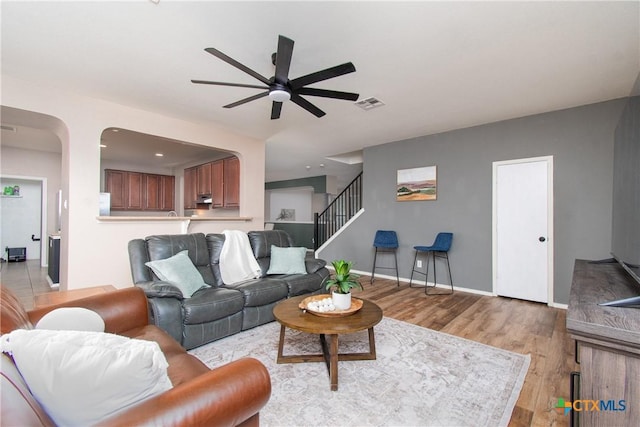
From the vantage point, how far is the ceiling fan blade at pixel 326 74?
6.35 ft

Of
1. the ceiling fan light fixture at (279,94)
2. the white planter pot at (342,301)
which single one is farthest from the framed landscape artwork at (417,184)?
the ceiling fan light fixture at (279,94)

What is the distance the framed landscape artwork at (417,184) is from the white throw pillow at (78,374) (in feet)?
15.3

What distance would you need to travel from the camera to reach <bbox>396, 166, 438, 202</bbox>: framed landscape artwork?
4.78 m

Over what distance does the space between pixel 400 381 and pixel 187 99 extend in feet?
11.6

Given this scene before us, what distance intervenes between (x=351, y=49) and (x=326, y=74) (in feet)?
1.57

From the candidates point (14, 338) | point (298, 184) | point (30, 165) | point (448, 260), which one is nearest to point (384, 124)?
point (448, 260)

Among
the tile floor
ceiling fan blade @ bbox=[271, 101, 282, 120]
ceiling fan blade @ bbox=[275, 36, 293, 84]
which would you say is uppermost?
ceiling fan blade @ bbox=[275, 36, 293, 84]

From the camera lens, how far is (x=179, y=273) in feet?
8.61

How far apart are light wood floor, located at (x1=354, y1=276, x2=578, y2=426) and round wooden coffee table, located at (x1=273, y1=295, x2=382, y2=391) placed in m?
1.00

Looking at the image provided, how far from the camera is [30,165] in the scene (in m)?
5.79

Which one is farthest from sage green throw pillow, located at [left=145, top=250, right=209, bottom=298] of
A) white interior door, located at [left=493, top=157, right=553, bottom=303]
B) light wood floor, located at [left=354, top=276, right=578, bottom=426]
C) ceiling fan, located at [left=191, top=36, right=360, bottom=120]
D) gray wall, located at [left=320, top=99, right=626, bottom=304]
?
white interior door, located at [left=493, top=157, right=553, bottom=303]

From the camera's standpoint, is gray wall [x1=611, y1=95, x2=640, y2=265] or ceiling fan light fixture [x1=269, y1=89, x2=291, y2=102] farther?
ceiling fan light fixture [x1=269, y1=89, x2=291, y2=102]

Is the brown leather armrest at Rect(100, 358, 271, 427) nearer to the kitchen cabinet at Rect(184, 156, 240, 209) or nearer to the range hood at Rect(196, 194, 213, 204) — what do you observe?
the kitchen cabinet at Rect(184, 156, 240, 209)

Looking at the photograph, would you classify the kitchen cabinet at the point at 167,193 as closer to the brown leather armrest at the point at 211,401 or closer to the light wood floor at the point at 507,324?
the light wood floor at the point at 507,324
